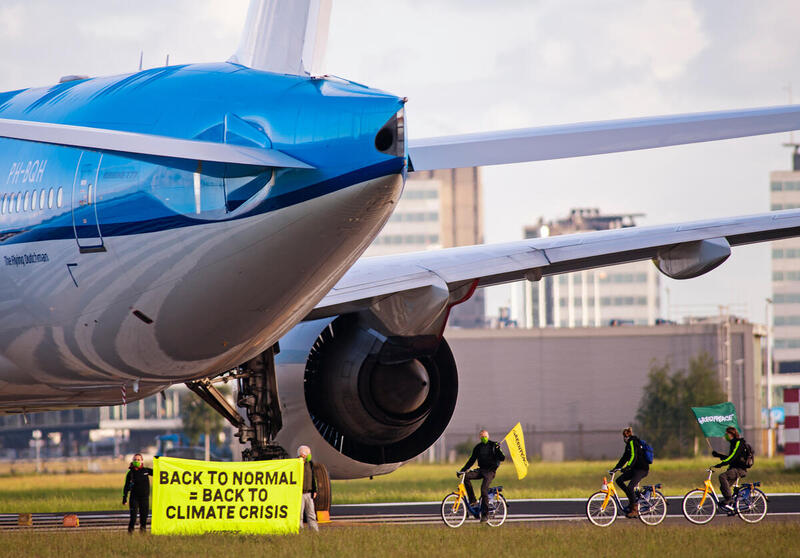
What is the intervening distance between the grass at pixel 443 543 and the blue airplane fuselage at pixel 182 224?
2.45 m

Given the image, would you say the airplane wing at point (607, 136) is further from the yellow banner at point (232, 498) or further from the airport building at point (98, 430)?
the airport building at point (98, 430)

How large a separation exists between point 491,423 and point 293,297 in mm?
71939

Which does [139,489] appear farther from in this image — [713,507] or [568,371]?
[568,371]

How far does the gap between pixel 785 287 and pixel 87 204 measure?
491 feet

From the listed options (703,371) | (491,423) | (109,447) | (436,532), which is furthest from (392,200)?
(109,447)

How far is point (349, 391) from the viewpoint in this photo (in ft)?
58.4

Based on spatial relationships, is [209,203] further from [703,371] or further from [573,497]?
[703,371]

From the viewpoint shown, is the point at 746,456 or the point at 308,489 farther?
the point at 746,456

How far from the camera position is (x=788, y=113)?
36.8 ft

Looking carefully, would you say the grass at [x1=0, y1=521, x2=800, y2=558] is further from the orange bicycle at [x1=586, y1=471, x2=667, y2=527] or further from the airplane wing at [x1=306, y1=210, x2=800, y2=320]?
the airplane wing at [x1=306, y1=210, x2=800, y2=320]

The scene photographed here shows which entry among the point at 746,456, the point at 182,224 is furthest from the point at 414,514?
the point at 182,224

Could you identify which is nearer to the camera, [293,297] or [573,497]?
[293,297]

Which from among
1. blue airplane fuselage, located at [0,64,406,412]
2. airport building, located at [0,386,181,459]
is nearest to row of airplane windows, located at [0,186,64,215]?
blue airplane fuselage, located at [0,64,406,412]

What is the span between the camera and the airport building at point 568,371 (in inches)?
3238
